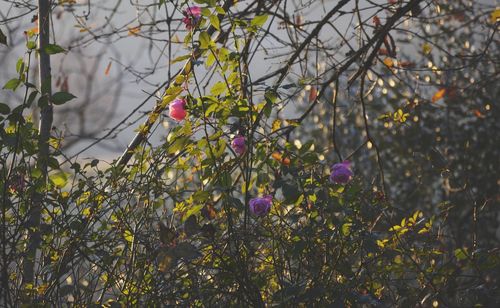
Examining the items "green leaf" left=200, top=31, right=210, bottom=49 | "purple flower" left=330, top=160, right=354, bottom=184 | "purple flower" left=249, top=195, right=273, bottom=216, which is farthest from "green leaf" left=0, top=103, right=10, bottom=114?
"purple flower" left=330, top=160, right=354, bottom=184

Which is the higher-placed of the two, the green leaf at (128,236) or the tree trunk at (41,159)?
the tree trunk at (41,159)

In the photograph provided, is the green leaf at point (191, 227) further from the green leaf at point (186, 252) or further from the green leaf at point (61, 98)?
the green leaf at point (61, 98)

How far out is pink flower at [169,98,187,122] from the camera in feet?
7.64

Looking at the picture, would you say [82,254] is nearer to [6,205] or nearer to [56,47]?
[6,205]

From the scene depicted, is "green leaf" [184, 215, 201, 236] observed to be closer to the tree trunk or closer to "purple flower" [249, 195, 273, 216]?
"purple flower" [249, 195, 273, 216]

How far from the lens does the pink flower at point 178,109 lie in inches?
91.7

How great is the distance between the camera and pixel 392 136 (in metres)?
6.52

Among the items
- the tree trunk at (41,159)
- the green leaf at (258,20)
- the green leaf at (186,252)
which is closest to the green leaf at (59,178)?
the tree trunk at (41,159)

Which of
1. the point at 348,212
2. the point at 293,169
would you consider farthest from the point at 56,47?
the point at 348,212

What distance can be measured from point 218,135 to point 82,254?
526 millimetres

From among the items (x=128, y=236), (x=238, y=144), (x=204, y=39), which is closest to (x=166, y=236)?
(x=128, y=236)

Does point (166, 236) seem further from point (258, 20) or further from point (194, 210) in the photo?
point (258, 20)

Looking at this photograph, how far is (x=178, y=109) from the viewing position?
2.33 m

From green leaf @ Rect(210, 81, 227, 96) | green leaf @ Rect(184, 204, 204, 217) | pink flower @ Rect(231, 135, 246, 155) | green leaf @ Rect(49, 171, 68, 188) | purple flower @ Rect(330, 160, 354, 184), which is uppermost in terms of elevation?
green leaf @ Rect(210, 81, 227, 96)
